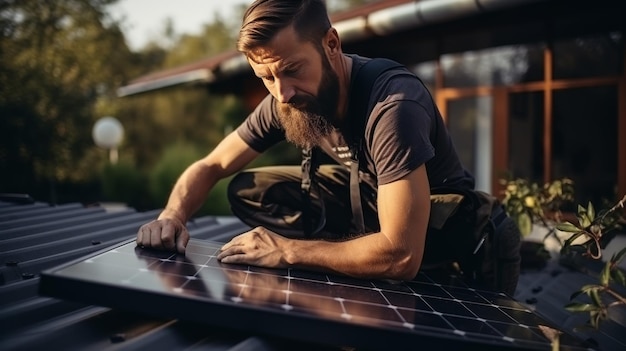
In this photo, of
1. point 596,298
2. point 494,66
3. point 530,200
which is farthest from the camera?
point 494,66

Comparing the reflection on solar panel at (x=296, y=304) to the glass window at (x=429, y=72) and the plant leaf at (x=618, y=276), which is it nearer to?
the plant leaf at (x=618, y=276)

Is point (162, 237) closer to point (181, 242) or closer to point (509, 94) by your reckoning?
point (181, 242)

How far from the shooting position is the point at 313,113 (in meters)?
2.17

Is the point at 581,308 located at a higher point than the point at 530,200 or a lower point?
lower

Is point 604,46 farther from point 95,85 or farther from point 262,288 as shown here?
point 95,85

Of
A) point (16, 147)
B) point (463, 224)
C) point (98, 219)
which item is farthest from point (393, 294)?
point (16, 147)

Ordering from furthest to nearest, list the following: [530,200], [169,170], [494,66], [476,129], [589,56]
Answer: [169,170] → [476,129] → [494,66] → [589,56] → [530,200]

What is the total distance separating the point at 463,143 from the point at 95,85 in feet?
53.4

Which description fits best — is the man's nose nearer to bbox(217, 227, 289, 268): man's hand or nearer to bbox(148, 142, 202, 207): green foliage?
bbox(217, 227, 289, 268): man's hand

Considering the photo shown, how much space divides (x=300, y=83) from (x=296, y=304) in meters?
0.99

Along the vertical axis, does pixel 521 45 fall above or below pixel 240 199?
above

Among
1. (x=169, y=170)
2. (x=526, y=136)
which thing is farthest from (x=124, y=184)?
(x=526, y=136)

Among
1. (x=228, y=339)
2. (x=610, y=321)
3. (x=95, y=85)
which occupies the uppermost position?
(x=95, y=85)

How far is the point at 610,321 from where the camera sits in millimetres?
2240
